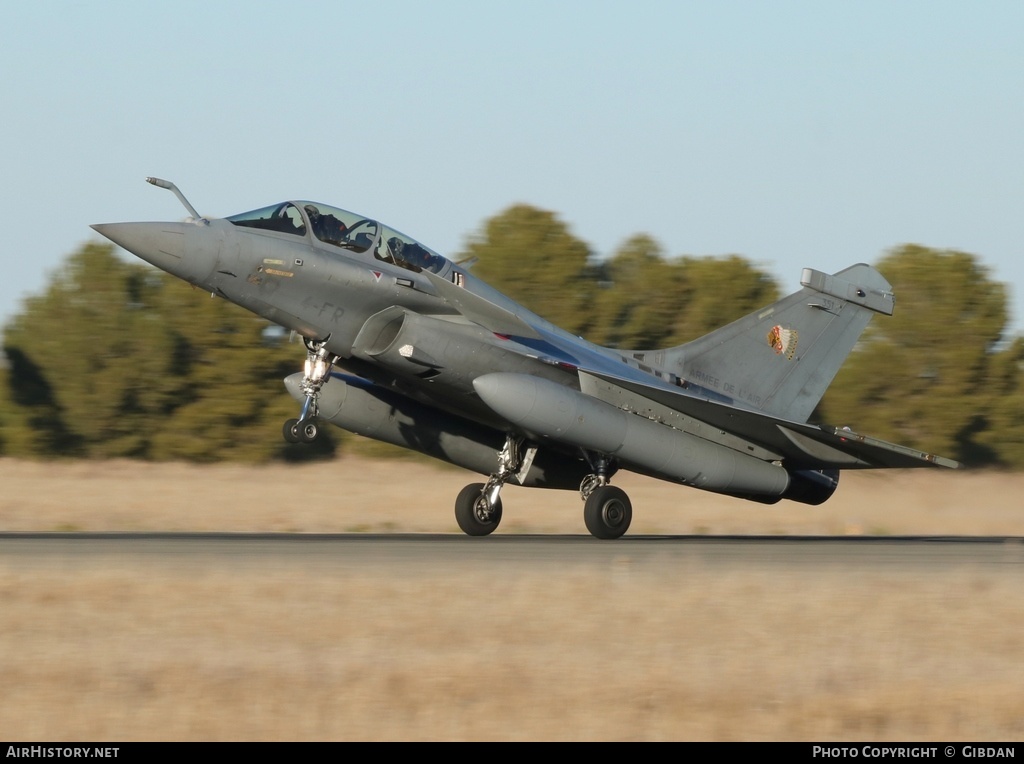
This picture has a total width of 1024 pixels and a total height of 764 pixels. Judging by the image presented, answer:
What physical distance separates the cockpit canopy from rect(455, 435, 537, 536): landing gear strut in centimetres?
287

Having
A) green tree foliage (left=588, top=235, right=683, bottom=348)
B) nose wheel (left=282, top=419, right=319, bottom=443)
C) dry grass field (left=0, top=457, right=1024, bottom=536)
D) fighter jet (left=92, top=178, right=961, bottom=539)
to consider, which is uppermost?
green tree foliage (left=588, top=235, right=683, bottom=348)

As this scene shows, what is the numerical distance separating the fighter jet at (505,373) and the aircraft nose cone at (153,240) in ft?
0.07

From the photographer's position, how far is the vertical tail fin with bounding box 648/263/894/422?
18484 mm

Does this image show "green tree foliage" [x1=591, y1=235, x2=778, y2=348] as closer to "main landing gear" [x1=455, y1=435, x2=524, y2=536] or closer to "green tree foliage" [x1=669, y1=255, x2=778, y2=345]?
"green tree foliage" [x1=669, y1=255, x2=778, y2=345]

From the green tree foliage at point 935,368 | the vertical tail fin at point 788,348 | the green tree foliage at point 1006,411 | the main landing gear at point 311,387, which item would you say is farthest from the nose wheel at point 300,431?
the green tree foliage at point 1006,411

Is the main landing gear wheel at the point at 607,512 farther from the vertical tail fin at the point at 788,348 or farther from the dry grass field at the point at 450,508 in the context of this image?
the dry grass field at the point at 450,508

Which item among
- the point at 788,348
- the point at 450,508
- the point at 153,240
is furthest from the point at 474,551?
the point at 450,508

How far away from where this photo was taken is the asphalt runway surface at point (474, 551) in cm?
1288

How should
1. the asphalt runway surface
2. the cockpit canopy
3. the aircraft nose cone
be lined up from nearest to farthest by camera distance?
the asphalt runway surface
the aircraft nose cone
the cockpit canopy

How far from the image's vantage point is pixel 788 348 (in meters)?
18.8

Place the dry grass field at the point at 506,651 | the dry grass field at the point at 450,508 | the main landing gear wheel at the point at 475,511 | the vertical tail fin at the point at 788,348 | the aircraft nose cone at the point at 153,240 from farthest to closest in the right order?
the dry grass field at the point at 450,508
the vertical tail fin at the point at 788,348
the main landing gear wheel at the point at 475,511
the aircraft nose cone at the point at 153,240
the dry grass field at the point at 506,651

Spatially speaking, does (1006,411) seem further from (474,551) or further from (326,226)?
(326,226)

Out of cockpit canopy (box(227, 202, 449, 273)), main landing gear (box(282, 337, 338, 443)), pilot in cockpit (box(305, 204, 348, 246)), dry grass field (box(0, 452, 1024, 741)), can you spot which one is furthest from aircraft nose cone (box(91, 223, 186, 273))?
dry grass field (box(0, 452, 1024, 741))

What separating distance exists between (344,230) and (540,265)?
101 ft
